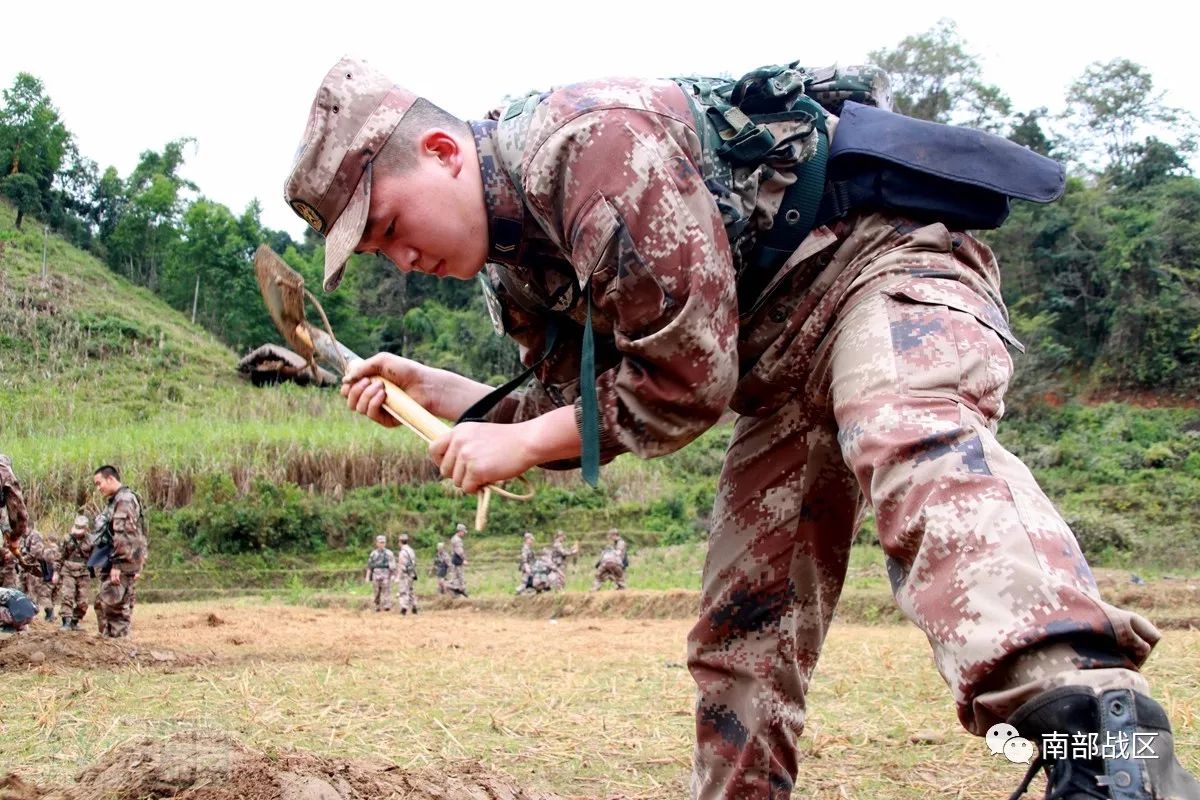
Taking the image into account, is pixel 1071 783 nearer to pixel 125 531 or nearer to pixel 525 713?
pixel 525 713

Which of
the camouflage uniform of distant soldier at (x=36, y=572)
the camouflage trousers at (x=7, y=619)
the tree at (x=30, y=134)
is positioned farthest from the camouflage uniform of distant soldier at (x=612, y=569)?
the tree at (x=30, y=134)

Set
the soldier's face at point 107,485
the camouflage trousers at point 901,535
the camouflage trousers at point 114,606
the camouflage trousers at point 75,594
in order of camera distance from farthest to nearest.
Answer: the camouflage trousers at point 75,594
the soldier's face at point 107,485
the camouflage trousers at point 114,606
the camouflage trousers at point 901,535

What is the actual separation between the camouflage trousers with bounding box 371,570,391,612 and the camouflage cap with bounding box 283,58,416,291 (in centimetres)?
1656

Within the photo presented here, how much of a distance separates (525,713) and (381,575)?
13.1 meters

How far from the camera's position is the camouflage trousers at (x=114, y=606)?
11430mm

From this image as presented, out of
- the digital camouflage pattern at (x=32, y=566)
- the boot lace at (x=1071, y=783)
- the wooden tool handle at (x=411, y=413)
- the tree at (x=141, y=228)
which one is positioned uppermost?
the tree at (x=141, y=228)

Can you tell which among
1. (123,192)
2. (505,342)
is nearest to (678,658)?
(505,342)

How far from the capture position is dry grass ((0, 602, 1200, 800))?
401 cm

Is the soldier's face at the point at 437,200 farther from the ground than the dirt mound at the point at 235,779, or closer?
farther from the ground

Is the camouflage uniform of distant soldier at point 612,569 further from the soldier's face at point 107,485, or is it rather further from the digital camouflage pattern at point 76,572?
the soldier's face at point 107,485

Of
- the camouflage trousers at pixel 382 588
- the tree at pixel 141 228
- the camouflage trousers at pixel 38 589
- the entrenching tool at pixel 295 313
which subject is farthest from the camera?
the tree at pixel 141 228

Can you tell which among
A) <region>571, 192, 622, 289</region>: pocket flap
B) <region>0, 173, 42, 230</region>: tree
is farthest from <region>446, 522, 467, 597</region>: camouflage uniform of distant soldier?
<region>0, 173, 42, 230</region>: tree

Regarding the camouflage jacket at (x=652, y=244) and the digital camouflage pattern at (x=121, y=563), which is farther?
the digital camouflage pattern at (x=121, y=563)

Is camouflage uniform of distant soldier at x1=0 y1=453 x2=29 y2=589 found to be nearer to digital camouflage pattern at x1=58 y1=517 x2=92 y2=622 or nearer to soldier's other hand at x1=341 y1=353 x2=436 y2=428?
digital camouflage pattern at x1=58 y1=517 x2=92 y2=622
